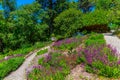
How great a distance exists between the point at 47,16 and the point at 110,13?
10.9 metres

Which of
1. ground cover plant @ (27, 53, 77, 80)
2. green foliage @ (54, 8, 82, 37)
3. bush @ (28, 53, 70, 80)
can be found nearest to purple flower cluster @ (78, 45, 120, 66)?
ground cover plant @ (27, 53, 77, 80)

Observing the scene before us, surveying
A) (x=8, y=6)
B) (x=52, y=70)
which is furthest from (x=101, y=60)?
(x=8, y=6)

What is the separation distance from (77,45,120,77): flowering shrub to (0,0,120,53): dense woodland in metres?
14.8

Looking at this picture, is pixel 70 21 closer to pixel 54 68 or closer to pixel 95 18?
pixel 95 18

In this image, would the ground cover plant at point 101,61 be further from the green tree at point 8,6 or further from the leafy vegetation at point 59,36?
the green tree at point 8,6

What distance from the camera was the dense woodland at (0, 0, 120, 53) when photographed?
3416 centimetres

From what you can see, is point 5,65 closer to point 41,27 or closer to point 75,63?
point 75,63

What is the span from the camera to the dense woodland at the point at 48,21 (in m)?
34.2

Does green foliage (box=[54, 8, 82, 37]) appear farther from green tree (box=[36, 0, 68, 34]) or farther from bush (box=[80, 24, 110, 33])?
green tree (box=[36, 0, 68, 34])

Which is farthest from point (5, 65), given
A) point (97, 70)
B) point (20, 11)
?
point (20, 11)

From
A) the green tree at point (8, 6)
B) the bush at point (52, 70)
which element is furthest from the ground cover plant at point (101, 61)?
the green tree at point (8, 6)

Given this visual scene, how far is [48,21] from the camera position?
41.4 meters

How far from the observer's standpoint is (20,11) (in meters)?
36.7

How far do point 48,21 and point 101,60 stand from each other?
89.8ft
